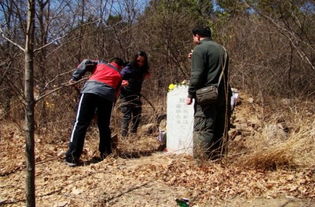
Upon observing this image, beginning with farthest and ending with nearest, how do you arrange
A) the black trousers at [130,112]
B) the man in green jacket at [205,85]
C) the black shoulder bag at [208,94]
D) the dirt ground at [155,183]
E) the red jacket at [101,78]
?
the black trousers at [130,112] → the red jacket at [101,78] → the man in green jacket at [205,85] → the black shoulder bag at [208,94] → the dirt ground at [155,183]

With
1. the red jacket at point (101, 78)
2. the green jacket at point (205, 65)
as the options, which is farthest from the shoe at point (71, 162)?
the green jacket at point (205, 65)

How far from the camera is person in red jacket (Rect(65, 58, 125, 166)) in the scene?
546cm

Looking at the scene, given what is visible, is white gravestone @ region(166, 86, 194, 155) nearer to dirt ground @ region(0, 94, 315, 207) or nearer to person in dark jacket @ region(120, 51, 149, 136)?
dirt ground @ region(0, 94, 315, 207)

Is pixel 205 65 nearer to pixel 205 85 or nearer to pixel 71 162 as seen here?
pixel 205 85

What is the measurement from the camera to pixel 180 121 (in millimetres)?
5902

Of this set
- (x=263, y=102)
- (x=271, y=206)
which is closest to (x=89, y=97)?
(x=271, y=206)

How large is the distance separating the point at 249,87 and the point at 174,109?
3339mm

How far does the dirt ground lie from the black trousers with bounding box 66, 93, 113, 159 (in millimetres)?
225

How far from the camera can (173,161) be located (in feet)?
17.4

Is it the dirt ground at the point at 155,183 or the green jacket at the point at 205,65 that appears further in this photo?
the green jacket at the point at 205,65

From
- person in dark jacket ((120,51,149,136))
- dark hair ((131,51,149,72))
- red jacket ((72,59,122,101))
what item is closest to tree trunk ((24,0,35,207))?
red jacket ((72,59,122,101))

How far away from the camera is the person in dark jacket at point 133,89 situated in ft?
22.7

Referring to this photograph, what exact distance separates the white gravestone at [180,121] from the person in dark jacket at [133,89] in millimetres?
1062

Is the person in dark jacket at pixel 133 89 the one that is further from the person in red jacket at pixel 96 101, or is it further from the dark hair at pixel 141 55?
the person in red jacket at pixel 96 101
